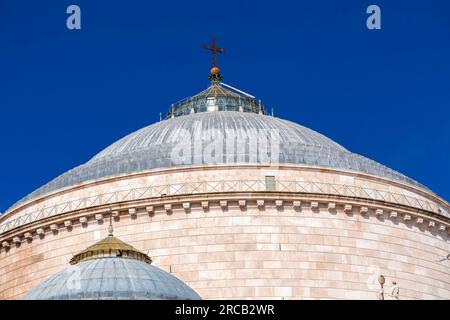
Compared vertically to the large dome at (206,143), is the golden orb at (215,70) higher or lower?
higher

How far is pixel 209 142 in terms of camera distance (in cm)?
5275

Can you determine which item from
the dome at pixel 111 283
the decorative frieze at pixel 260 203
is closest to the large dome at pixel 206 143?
the decorative frieze at pixel 260 203

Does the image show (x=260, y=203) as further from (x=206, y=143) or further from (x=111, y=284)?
(x=111, y=284)

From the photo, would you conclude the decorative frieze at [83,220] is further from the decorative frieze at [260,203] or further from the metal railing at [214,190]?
the decorative frieze at [260,203]

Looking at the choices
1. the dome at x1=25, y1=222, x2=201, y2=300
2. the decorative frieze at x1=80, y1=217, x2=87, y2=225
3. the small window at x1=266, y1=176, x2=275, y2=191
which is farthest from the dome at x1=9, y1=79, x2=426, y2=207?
the dome at x1=25, y1=222, x2=201, y2=300

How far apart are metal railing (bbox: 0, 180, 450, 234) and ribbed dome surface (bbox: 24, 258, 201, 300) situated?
9859mm

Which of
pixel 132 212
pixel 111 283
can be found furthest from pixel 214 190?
pixel 111 283

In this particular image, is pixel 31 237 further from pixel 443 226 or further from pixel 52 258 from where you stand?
pixel 443 226

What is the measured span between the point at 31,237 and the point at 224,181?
8464 mm

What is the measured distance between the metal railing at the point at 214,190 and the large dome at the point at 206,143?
136 cm

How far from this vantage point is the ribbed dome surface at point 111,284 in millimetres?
37156

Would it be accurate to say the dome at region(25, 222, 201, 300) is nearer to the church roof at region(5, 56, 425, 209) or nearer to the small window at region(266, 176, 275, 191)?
the small window at region(266, 176, 275, 191)
